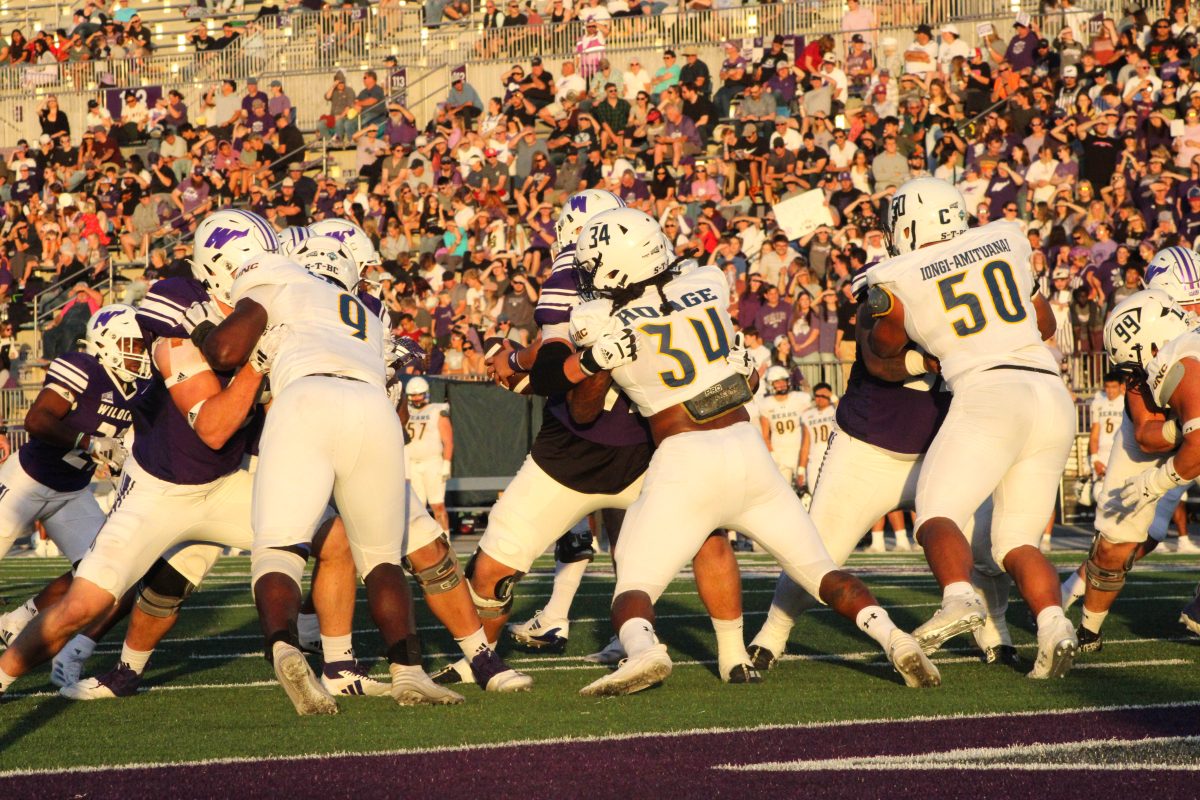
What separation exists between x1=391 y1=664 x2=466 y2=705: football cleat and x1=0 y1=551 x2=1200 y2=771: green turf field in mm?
56

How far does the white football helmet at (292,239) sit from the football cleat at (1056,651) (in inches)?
133

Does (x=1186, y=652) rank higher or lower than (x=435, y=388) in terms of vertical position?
higher

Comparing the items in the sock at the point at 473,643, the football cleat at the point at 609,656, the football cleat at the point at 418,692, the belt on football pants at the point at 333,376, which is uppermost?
the belt on football pants at the point at 333,376

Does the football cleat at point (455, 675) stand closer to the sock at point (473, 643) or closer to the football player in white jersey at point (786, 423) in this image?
the sock at point (473, 643)

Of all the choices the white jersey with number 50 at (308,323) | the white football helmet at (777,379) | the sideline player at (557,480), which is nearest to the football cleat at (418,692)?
the white jersey with number 50 at (308,323)

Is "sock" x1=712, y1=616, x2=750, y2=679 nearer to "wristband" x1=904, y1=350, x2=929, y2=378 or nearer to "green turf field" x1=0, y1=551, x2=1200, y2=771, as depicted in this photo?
"green turf field" x1=0, y1=551, x2=1200, y2=771

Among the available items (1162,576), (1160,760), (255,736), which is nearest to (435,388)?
(1162,576)

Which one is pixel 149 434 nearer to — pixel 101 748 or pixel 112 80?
pixel 101 748

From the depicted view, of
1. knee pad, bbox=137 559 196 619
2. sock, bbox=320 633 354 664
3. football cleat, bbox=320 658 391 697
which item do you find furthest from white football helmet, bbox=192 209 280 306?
football cleat, bbox=320 658 391 697

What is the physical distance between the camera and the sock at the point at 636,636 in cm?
598

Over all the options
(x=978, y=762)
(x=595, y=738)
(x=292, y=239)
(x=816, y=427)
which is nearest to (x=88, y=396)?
(x=292, y=239)

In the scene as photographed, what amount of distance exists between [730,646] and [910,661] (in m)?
0.84

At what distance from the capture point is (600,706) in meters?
5.86

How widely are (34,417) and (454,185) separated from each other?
48.0 feet
